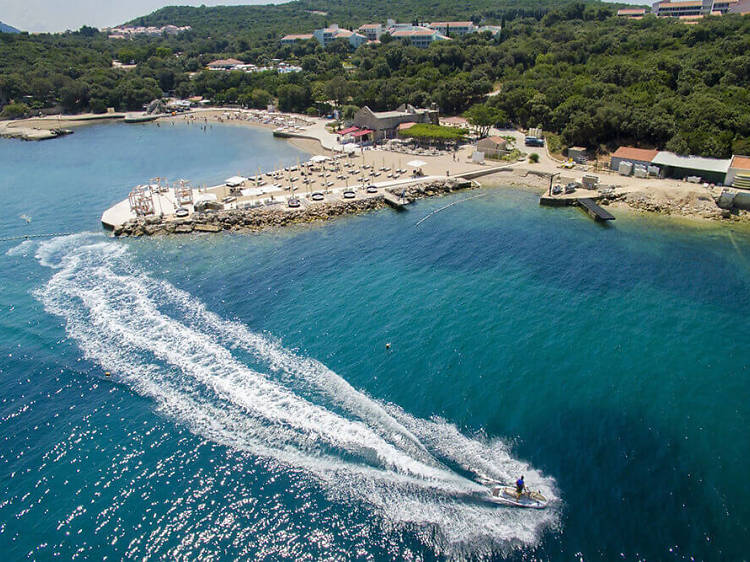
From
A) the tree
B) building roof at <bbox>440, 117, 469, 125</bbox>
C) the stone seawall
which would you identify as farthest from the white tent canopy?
building roof at <bbox>440, 117, 469, 125</bbox>

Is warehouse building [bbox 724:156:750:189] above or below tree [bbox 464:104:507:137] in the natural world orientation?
below

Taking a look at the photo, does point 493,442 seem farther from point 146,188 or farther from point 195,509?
point 146,188

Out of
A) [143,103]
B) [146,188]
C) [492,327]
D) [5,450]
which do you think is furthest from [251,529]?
[143,103]

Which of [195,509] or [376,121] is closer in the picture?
[195,509]

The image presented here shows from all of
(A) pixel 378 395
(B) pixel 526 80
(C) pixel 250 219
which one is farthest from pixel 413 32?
(A) pixel 378 395

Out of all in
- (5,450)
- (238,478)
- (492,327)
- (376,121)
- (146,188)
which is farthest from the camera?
(376,121)

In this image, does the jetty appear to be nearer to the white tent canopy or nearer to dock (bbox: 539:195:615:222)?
dock (bbox: 539:195:615:222)

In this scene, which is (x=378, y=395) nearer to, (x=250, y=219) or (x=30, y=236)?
(x=250, y=219)
